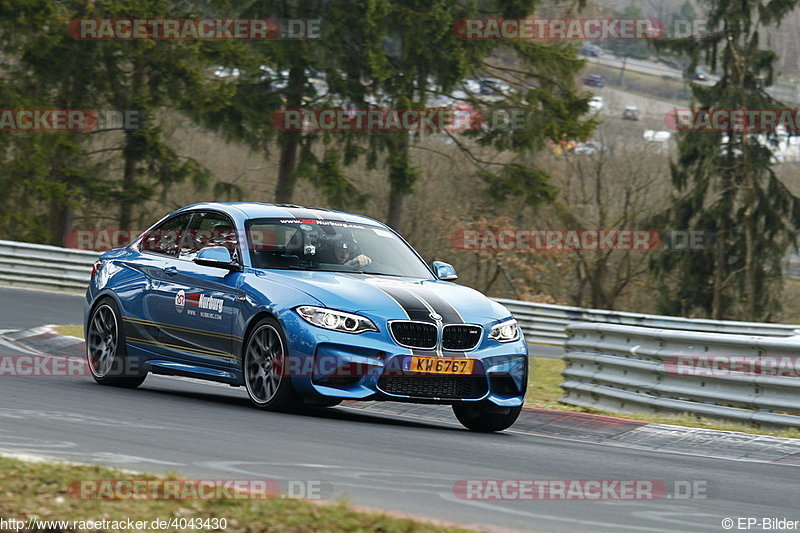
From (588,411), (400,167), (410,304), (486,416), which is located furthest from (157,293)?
(400,167)

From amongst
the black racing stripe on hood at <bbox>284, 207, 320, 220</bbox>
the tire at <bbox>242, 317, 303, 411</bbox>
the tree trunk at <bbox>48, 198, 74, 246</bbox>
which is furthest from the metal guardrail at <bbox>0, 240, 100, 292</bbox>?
the tire at <bbox>242, 317, 303, 411</bbox>

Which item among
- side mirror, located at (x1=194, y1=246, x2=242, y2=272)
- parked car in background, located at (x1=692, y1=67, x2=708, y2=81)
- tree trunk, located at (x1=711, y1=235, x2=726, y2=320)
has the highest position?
parked car in background, located at (x1=692, y1=67, x2=708, y2=81)

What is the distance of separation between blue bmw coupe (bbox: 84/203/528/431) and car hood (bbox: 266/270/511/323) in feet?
0.04

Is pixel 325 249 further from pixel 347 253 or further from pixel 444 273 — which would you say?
pixel 444 273

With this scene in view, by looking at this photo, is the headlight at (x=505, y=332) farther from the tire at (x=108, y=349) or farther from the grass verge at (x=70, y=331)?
the grass verge at (x=70, y=331)

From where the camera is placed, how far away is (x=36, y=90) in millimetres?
36531

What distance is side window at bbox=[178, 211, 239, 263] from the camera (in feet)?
36.3

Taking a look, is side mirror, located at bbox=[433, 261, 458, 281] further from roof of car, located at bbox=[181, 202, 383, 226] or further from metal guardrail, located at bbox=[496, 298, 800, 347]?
metal guardrail, located at bbox=[496, 298, 800, 347]

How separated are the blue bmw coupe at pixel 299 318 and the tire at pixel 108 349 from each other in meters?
0.02

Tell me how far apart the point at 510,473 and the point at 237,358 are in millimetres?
3326

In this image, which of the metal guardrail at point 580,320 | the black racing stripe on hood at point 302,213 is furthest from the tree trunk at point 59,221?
the black racing stripe on hood at point 302,213

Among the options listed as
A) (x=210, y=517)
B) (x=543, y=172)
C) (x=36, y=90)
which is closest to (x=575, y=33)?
(x=543, y=172)

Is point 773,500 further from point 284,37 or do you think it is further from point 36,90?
point 36,90

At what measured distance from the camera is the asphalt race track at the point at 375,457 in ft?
21.2
